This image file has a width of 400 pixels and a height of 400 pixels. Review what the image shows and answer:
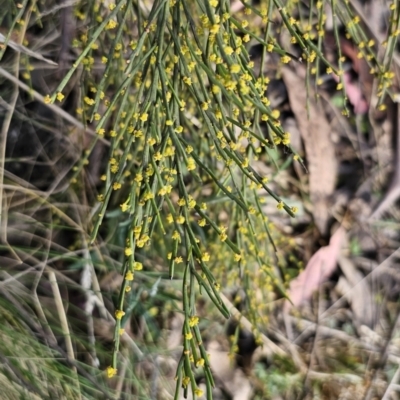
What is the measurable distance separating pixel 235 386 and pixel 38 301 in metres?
0.78

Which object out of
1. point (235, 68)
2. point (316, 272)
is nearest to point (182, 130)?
point (235, 68)

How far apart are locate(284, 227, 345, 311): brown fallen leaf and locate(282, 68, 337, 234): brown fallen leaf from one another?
0.23 feet

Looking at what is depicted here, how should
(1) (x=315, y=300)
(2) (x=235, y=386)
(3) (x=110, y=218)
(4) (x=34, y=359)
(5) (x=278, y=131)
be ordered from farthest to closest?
(1) (x=315, y=300) < (2) (x=235, y=386) < (3) (x=110, y=218) < (4) (x=34, y=359) < (5) (x=278, y=131)

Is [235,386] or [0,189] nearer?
[0,189]

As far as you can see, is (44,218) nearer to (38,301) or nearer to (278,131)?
(38,301)

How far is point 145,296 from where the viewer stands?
1.72 m

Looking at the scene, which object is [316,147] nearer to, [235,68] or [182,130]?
[182,130]

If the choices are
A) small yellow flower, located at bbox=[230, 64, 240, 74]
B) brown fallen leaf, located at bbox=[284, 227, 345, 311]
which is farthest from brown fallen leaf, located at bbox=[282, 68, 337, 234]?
small yellow flower, located at bbox=[230, 64, 240, 74]

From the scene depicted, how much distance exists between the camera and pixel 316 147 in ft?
6.66

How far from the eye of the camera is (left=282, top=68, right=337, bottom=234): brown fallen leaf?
2000 millimetres

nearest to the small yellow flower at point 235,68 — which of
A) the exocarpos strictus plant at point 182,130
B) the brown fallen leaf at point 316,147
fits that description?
the exocarpos strictus plant at point 182,130

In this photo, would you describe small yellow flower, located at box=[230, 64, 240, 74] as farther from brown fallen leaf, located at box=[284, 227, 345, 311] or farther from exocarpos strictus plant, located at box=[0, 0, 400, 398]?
brown fallen leaf, located at box=[284, 227, 345, 311]

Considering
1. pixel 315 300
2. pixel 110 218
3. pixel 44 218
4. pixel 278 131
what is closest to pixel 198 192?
pixel 110 218

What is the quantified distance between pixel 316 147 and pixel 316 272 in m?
0.50
